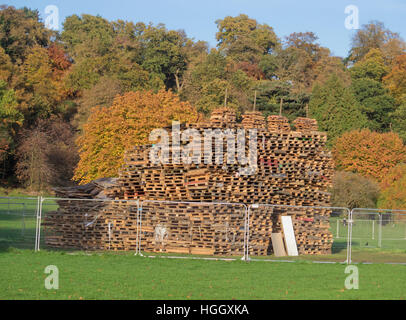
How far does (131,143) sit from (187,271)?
33892 millimetres

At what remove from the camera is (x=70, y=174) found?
6975 centimetres

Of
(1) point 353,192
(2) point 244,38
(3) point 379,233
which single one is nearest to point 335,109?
(1) point 353,192

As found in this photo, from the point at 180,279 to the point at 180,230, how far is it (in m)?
7.37

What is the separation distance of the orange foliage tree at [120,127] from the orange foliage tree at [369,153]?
18.3 m

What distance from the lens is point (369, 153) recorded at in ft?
205

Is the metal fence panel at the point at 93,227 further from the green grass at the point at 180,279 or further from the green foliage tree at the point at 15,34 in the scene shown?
the green foliage tree at the point at 15,34

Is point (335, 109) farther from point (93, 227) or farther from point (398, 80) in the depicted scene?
point (93, 227)

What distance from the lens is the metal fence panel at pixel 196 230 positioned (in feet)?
71.2

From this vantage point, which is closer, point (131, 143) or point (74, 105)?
point (131, 143)

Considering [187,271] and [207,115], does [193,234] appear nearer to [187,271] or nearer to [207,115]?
[187,271]

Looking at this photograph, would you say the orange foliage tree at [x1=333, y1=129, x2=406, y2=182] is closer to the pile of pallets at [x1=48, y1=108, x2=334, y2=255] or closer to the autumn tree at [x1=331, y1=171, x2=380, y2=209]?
the autumn tree at [x1=331, y1=171, x2=380, y2=209]

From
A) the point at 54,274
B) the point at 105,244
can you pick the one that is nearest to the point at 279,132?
the point at 105,244

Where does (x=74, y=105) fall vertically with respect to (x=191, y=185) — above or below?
above

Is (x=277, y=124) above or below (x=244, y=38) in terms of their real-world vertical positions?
below
